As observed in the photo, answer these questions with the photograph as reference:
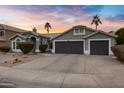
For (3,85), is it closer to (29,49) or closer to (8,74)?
(8,74)

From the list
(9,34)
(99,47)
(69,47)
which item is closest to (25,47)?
(9,34)

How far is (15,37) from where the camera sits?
2330 cm

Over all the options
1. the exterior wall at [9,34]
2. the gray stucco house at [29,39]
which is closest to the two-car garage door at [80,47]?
the gray stucco house at [29,39]

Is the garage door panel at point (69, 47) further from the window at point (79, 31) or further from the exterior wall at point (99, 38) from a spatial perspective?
the window at point (79, 31)

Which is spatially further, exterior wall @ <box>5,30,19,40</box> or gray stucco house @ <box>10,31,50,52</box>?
gray stucco house @ <box>10,31,50,52</box>

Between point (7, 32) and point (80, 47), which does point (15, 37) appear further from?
point (80, 47)

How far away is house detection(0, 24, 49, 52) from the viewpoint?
20658 millimetres

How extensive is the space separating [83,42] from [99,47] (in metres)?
2.60

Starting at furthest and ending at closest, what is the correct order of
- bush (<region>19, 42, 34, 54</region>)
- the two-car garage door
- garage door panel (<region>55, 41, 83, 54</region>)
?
garage door panel (<region>55, 41, 83, 54</region>) → the two-car garage door → bush (<region>19, 42, 34, 54</region>)

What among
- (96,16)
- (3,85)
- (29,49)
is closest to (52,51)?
(29,49)

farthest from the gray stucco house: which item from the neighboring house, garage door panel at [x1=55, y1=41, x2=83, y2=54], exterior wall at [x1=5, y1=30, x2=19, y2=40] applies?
garage door panel at [x1=55, y1=41, x2=83, y2=54]

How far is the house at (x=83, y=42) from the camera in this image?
24.9 meters

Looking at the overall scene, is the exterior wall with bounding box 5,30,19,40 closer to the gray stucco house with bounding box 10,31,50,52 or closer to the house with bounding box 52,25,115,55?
the gray stucco house with bounding box 10,31,50,52
